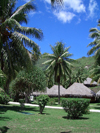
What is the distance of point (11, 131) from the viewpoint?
289 inches

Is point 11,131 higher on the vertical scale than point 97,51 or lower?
lower

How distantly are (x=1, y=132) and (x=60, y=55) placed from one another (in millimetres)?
23688

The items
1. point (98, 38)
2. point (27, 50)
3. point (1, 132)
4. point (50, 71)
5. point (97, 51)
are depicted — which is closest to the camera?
point (1, 132)

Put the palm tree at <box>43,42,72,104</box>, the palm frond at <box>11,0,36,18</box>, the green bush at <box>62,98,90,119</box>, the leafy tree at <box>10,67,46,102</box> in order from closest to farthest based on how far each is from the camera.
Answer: the green bush at <box>62,98,90,119</box> < the palm frond at <box>11,0,36,18</box> < the leafy tree at <box>10,67,46,102</box> < the palm tree at <box>43,42,72,104</box>

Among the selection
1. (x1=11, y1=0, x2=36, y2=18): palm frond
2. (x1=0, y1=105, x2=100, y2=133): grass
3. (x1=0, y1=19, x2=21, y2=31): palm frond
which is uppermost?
(x1=11, y1=0, x2=36, y2=18): palm frond

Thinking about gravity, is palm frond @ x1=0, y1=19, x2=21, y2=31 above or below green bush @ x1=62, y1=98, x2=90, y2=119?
above

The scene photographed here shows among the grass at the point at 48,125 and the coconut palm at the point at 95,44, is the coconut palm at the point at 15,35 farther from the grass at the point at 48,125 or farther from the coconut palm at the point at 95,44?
the coconut palm at the point at 95,44

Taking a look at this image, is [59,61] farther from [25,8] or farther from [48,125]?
[48,125]

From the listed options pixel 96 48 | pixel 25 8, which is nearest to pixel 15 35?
Answer: pixel 25 8

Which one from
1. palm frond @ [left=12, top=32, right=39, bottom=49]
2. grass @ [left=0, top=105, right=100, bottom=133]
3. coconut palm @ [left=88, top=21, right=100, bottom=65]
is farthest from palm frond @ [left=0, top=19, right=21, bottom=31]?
coconut palm @ [left=88, top=21, right=100, bottom=65]

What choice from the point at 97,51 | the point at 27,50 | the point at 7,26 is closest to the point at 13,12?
the point at 7,26

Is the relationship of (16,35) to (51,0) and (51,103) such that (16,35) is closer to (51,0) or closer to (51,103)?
(51,0)

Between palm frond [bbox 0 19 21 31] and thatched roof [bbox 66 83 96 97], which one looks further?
thatched roof [bbox 66 83 96 97]

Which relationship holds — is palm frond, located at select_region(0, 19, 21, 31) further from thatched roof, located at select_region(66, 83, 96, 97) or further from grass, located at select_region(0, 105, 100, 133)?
thatched roof, located at select_region(66, 83, 96, 97)
